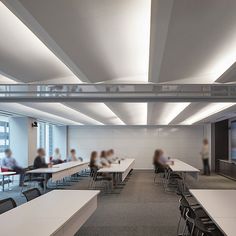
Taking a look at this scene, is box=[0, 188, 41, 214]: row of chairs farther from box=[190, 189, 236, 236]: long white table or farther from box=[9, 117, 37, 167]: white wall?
box=[190, 189, 236, 236]: long white table

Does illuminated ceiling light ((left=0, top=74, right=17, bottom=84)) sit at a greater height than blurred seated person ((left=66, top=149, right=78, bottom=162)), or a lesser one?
greater

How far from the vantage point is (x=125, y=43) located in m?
2.71

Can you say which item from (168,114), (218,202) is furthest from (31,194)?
(168,114)

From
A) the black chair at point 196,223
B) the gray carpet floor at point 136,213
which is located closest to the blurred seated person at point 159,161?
the black chair at point 196,223

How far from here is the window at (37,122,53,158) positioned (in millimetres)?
1719

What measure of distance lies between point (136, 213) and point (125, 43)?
4.01 m

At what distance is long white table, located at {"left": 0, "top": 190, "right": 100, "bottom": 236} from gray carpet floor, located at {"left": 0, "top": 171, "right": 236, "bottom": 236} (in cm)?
31

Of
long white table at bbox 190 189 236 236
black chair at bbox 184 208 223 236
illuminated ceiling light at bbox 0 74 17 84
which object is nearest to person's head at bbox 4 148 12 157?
long white table at bbox 190 189 236 236

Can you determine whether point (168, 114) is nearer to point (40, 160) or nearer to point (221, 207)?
point (40, 160)

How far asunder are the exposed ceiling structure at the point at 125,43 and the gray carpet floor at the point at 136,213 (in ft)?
4.05

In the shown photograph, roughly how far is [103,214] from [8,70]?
323cm

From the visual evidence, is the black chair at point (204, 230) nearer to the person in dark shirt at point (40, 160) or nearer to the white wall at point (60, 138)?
the white wall at point (60, 138)

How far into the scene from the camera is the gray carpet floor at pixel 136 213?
15.6 ft

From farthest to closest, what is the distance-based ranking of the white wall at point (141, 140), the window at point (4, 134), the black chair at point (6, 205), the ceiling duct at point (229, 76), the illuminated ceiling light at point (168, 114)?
1. the ceiling duct at point (229, 76)
2. the black chair at point (6, 205)
3. the illuminated ceiling light at point (168, 114)
4. the white wall at point (141, 140)
5. the window at point (4, 134)
